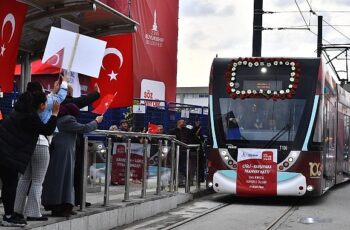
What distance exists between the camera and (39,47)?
9875 millimetres

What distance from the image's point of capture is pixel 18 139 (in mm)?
6422

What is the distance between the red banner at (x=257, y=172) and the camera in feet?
41.9

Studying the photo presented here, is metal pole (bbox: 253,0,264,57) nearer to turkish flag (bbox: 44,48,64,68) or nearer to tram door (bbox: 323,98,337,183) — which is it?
tram door (bbox: 323,98,337,183)

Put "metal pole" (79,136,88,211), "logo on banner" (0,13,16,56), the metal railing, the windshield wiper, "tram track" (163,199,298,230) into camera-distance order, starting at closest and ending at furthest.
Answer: "logo on banner" (0,13,16,56), "metal pole" (79,136,88,211), the metal railing, "tram track" (163,199,298,230), the windshield wiper

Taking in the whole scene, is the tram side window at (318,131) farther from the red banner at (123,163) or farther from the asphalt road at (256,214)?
the red banner at (123,163)

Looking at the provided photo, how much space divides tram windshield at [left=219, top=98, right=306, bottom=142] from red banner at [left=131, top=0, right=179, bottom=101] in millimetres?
7264

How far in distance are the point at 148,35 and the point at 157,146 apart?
11.3m

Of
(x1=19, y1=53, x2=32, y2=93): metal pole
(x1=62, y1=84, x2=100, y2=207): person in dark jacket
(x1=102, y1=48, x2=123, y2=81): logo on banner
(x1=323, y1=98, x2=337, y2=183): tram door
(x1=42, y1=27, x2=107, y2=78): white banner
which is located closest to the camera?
(x1=42, y1=27, x2=107, y2=78): white banner

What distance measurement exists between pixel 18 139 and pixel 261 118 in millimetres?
7634

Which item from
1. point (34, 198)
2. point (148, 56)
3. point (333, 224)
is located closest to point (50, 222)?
point (34, 198)

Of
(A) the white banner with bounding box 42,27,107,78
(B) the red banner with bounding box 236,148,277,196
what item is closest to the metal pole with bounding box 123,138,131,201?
(A) the white banner with bounding box 42,27,107,78

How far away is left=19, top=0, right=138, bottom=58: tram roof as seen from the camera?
8203mm

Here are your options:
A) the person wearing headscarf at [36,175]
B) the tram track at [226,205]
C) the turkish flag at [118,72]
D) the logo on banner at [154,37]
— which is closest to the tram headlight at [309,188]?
the tram track at [226,205]

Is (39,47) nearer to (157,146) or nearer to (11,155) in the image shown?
(157,146)
